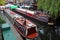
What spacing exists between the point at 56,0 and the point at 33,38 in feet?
11.9

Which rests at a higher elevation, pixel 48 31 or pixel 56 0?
pixel 56 0

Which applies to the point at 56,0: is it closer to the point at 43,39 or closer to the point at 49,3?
the point at 49,3

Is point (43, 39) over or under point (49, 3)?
under

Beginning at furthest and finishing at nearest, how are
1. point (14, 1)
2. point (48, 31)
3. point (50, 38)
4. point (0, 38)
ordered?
point (14, 1)
point (48, 31)
point (50, 38)
point (0, 38)

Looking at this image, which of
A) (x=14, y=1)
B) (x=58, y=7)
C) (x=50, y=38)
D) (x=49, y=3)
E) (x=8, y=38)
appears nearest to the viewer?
(x=8, y=38)

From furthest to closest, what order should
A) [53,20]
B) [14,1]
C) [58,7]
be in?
[14,1]
[53,20]
[58,7]

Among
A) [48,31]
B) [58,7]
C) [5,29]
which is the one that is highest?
[58,7]

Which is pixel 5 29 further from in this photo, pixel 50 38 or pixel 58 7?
pixel 50 38

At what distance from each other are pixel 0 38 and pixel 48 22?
12.5 m

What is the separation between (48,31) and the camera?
64.2ft

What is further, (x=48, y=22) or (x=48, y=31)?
(x=48, y=22)

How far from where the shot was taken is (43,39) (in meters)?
16.0

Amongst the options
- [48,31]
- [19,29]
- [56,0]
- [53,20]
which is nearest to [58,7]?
[56,0]

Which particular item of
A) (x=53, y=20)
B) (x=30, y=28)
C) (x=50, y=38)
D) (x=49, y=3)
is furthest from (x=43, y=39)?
(x=53, y=20)
